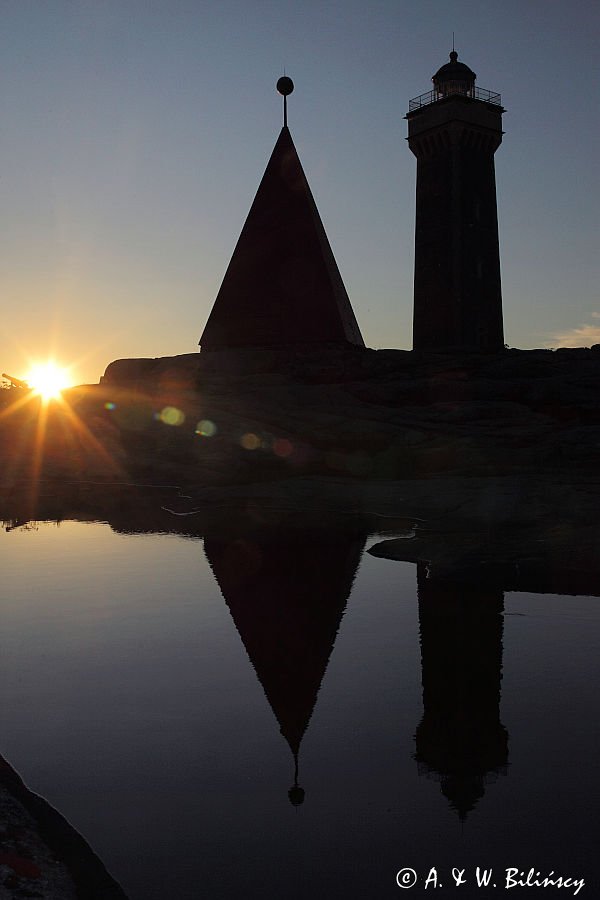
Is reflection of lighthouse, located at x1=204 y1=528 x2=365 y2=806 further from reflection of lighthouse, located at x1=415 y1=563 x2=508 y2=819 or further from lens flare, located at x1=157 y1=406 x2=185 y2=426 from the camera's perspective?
lens flare, located at x1=157 y1=406 x2=185 y2=426

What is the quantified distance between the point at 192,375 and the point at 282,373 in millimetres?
3310

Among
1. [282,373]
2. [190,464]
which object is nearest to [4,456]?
[190,464]

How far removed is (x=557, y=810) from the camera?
5.19 m

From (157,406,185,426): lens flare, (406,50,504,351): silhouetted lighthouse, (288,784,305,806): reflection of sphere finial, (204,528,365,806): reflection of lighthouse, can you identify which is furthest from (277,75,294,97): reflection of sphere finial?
(288,784,305,806): reflection of sphere finial

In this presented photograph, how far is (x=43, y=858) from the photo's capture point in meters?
4.53

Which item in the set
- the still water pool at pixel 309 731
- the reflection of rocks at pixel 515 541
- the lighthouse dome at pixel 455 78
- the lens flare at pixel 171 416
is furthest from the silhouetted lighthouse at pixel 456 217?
the still water pool at pixel 309 731

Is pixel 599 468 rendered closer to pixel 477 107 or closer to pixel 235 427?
pixel 235 427

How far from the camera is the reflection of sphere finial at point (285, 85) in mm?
32469

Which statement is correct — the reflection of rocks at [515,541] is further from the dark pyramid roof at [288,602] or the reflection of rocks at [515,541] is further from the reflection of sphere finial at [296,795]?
the reflection of sphere finial at [296,795]

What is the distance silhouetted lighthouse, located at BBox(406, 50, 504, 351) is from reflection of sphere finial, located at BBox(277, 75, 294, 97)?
28.2 ft

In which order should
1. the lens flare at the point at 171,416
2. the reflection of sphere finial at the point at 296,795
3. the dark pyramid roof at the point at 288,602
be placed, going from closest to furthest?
the reflection of sphere finial at the point at 296,795
the dark pyramid roof at the point at 288,602
the lens flare at the point at 171,416

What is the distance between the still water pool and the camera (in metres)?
4.72

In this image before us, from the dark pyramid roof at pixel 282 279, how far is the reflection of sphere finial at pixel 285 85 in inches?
52.4

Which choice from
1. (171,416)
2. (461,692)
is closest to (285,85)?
(171,416)
